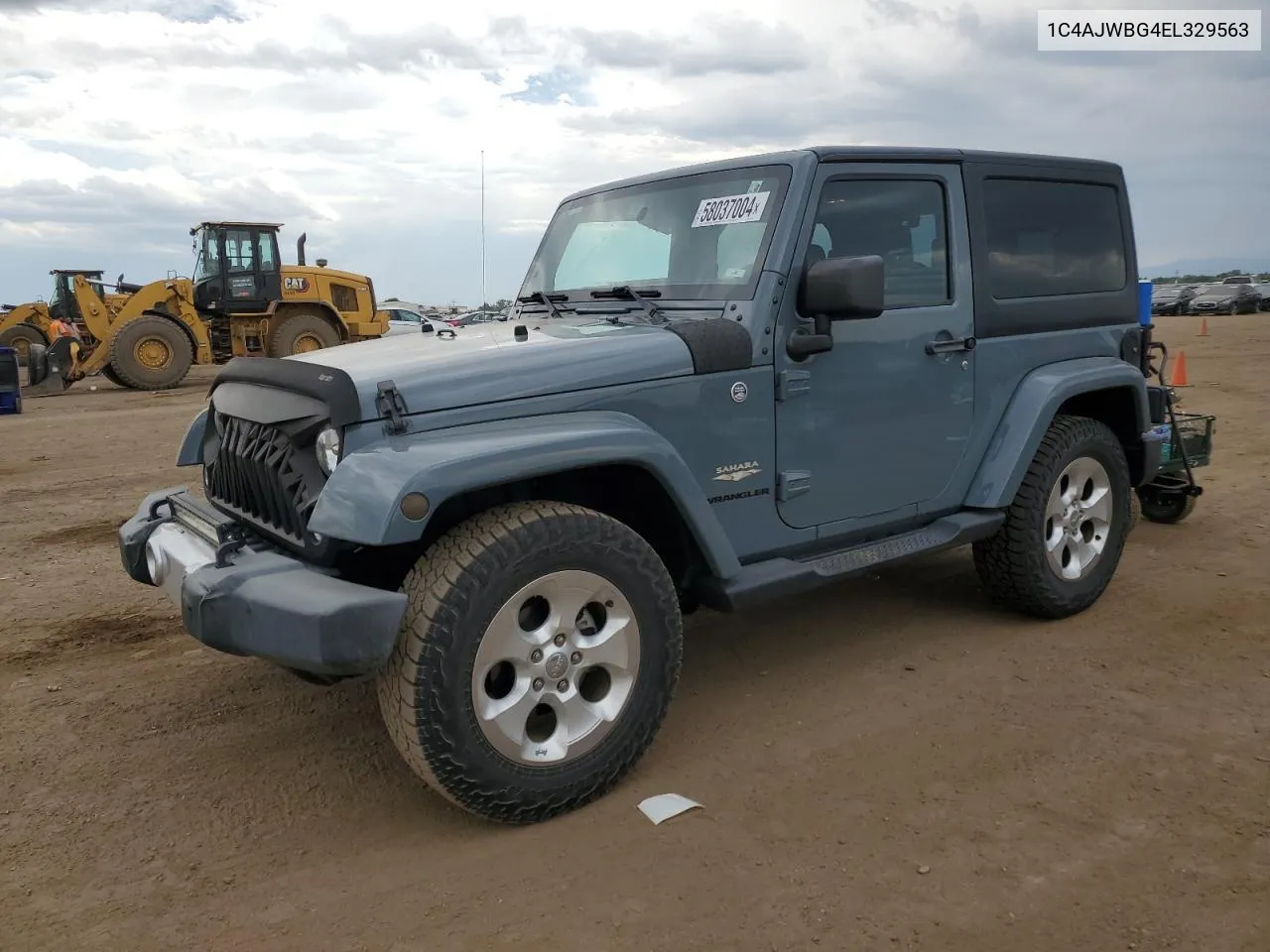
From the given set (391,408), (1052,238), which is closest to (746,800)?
(391,408)

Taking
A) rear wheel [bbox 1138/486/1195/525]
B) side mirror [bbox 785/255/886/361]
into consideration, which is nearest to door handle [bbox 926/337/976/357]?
side mirror [bbox 785/255/886/361]

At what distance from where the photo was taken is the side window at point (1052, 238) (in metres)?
4.23

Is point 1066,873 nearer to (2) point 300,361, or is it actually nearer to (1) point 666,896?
(1) point 666,896

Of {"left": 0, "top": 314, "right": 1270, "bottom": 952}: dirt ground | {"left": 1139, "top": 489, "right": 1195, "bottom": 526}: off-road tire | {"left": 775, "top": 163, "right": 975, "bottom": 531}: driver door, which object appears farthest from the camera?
{"left": 1139, "top": 489, "right": 1195, "bottom": 526}: off-road tire

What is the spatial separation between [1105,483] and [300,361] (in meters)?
3.63

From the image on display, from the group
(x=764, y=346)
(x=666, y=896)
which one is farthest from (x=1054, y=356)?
(x=666, y=896)

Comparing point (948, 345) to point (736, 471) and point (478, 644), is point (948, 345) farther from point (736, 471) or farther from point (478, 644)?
point (478, 644)

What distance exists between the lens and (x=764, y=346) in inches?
136

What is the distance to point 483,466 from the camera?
2.72 meters

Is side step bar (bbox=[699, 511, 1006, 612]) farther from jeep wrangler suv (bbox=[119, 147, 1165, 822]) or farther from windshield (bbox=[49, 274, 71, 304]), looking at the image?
windshield (bbox=[49, 274, 71, 304])

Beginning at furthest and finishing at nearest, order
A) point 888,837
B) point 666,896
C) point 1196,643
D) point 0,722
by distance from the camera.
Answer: point 1196,643 → point 0,722 → point 888,837 → point 666,896

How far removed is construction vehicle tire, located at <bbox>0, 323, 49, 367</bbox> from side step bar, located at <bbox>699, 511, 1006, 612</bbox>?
22148mm

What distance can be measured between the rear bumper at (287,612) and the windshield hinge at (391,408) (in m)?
0.46

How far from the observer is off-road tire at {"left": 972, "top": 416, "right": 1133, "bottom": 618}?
430 centimetres
